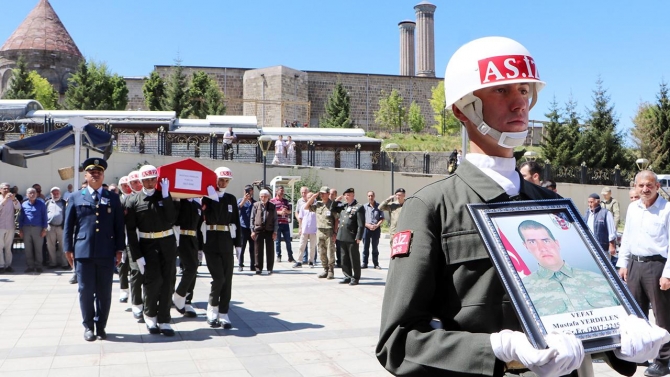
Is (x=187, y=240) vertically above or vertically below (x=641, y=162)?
below

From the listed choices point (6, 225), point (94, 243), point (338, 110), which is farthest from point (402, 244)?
point (338, 110)

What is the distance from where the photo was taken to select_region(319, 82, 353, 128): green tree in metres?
55.6

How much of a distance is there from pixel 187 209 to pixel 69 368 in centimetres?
325

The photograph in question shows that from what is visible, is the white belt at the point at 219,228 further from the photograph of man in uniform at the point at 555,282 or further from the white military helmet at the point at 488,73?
A: the photograph of man in uniform at the point at 555,282

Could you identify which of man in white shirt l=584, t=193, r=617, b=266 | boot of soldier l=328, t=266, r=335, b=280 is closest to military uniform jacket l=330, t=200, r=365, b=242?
boot of soldier l=328, t=266, r=335, b=280

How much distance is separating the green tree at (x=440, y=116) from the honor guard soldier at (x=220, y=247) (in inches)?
2029

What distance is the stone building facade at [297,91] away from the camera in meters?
57.7

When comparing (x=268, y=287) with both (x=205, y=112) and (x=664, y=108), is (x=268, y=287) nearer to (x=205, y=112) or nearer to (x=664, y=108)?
(x=664, y=108)

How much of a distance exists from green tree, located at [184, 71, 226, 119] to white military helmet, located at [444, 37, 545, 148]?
48.9m

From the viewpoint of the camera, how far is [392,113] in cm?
6203

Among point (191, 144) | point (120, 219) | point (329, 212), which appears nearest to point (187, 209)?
point (120, 219)

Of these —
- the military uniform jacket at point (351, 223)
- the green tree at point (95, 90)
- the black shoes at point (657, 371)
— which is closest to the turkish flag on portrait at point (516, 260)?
the black shoes at point (657, 371)

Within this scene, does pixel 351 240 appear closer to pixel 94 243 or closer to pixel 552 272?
pixel 94 243

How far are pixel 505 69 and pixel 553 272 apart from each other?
0.68 meters
